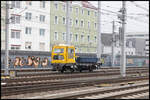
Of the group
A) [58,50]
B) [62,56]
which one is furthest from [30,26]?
[62,56]

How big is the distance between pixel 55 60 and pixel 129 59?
95.6 feet

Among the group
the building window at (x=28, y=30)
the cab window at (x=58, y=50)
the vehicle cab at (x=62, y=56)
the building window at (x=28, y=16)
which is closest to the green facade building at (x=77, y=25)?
the building window at (x=28, y=16)

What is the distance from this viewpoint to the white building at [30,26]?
4950 cm

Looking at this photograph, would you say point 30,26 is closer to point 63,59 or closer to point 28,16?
point 28,16

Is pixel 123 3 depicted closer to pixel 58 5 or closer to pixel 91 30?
pixel 58 5

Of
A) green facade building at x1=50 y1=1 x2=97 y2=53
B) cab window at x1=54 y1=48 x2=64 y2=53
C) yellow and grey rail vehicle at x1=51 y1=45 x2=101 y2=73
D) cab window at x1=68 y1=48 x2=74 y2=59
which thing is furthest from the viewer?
green facade building at x1=50 y1=1 x2=97 y2=53

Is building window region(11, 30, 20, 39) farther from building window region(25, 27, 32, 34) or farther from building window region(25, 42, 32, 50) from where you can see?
building window region(25, 42, 32, 50)

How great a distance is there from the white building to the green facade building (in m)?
1.46

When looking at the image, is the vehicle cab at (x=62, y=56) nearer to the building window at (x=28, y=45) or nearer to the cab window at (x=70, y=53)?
the cab window at (x=70, y=53)

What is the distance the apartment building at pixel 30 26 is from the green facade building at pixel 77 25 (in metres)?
1.47

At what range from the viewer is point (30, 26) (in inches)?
2064

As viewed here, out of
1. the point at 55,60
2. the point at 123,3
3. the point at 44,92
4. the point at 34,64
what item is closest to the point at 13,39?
the point at 34,64

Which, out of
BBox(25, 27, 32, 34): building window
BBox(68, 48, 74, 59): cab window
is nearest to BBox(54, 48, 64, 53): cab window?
BBox(68, 48, 74, 59): cab window

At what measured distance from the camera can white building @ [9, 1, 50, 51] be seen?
49.5 m
